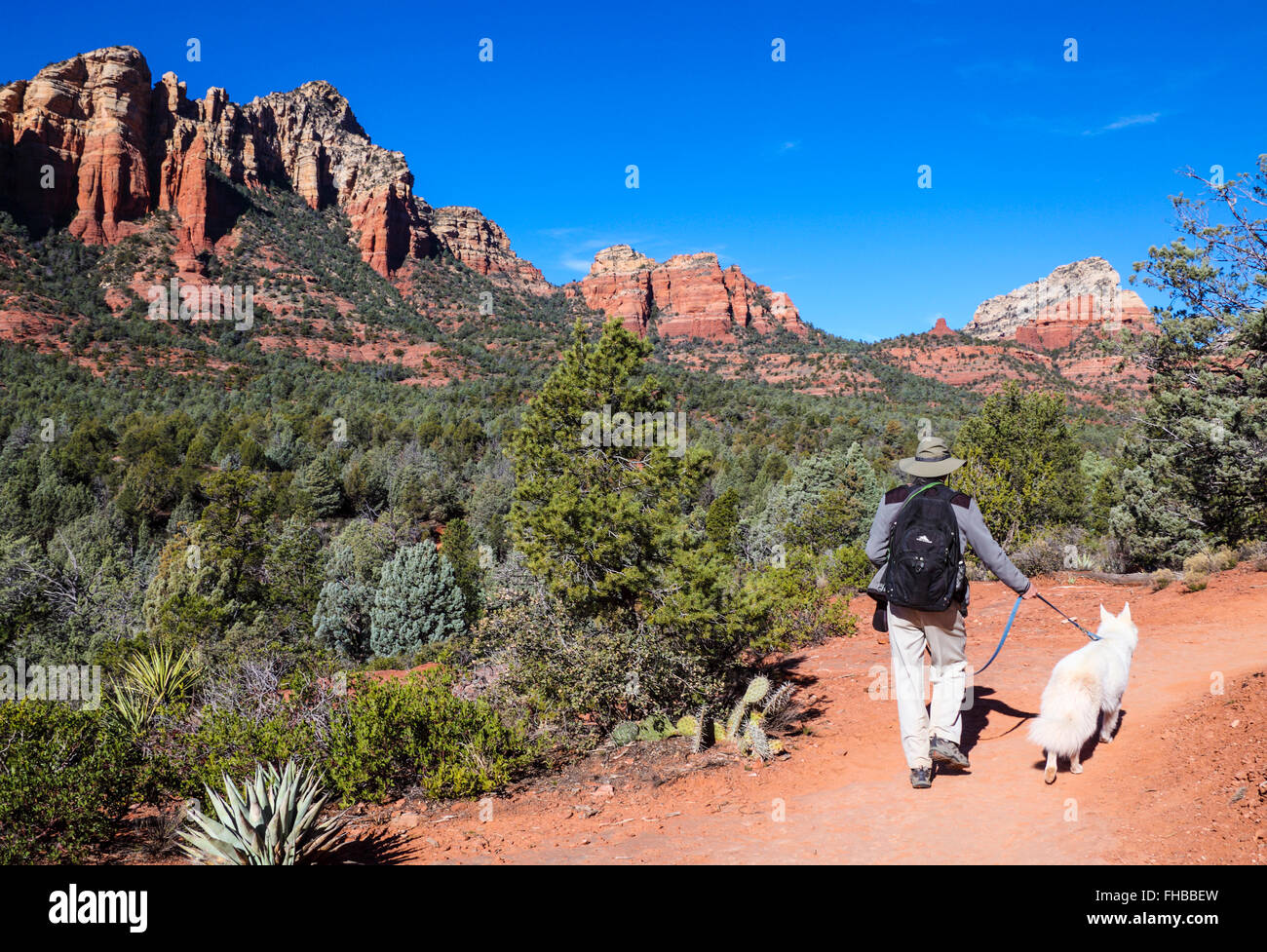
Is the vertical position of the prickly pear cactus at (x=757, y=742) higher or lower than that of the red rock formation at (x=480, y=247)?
lower

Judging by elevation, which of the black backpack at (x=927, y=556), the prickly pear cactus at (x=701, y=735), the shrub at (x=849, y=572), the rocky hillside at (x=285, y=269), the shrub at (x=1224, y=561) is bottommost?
the prickly pear cactus at (x=701, y=735)

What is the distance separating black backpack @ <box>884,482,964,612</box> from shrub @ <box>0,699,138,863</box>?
17.1 feet

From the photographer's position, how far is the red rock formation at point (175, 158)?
6178cm

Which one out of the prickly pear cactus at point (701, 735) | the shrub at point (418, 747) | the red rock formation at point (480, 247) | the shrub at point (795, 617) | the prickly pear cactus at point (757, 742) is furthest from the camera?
the red rock formation at point (480, 247)

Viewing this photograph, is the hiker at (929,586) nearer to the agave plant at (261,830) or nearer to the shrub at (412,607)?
the agave plant at (261,830)

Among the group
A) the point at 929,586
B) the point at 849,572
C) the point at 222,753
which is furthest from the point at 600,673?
the point at 849,572

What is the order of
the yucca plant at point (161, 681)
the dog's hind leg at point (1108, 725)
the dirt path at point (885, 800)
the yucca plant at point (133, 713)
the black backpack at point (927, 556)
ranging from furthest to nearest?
the yucca plant at point (161, 681) → the yucca plant at point (133, 713) → the dog's hind leg at point (1108, 725) → the black backpack at point (927, 556) → the dirt path at point (885, 800)

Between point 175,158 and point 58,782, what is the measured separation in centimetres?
8341

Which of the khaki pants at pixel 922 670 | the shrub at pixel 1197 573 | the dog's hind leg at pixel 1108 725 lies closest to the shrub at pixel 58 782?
the khaki pants at pixel 922 670

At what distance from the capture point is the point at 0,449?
2839cm

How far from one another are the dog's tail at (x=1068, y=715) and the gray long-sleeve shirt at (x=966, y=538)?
674 millimetres

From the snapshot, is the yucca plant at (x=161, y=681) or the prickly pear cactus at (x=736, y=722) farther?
the yucca plant at (x=161, y=681)

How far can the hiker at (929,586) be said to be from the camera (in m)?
3.63

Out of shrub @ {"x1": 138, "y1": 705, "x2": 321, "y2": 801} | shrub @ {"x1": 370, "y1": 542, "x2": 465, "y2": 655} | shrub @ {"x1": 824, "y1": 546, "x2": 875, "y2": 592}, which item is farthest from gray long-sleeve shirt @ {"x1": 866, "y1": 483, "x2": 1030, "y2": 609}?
shrub @ {"x1": 370, "y1": 542, "x2": 465, "y2": 655}
